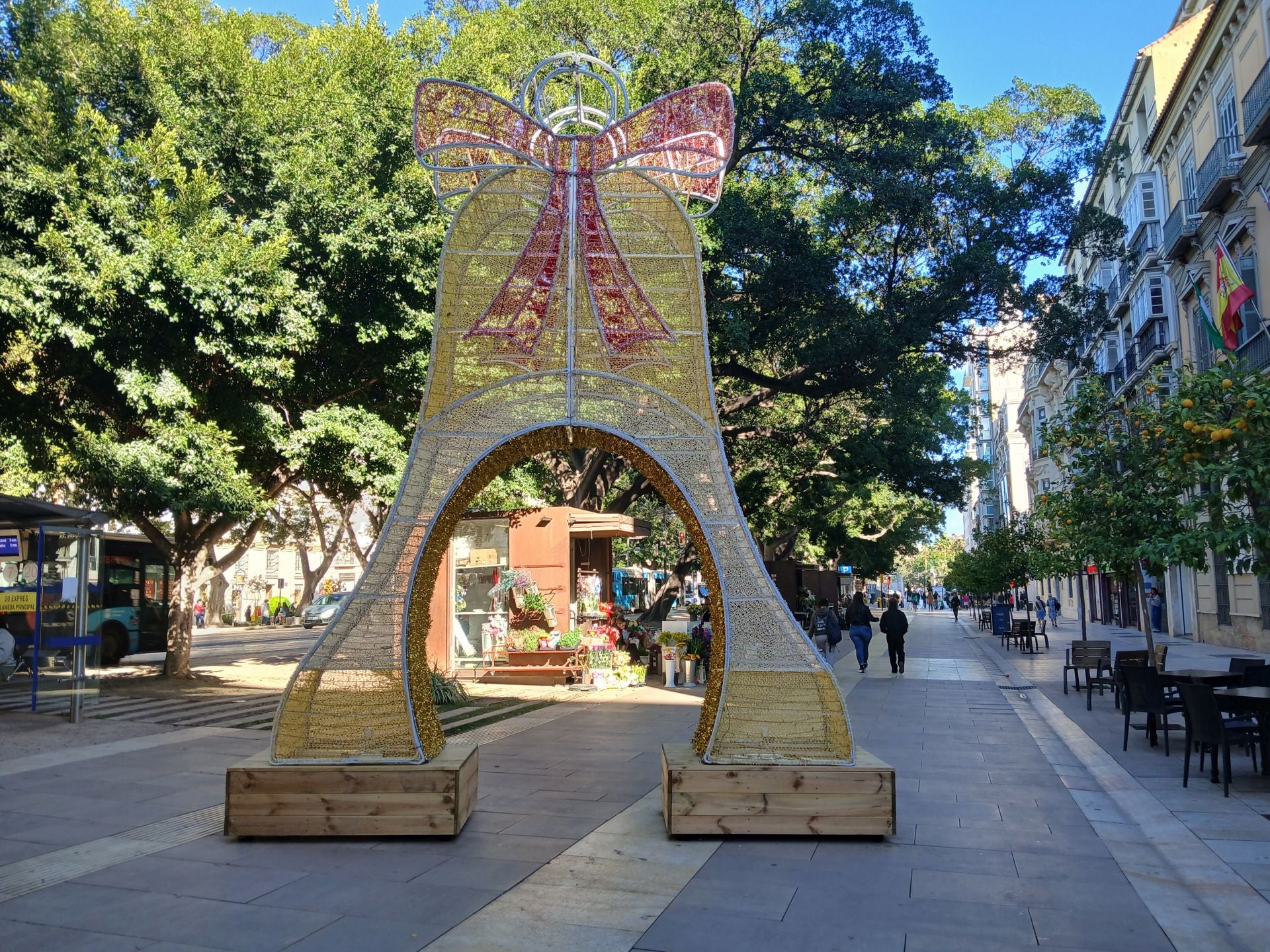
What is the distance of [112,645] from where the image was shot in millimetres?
21703

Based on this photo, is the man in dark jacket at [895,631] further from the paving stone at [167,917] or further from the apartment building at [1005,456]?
the apartment building at [1005,456]

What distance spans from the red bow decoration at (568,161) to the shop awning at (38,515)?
321 inches

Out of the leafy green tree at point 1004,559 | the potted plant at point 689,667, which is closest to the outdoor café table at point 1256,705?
the potted plant at point 689,667

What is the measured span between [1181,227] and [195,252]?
22722 mm

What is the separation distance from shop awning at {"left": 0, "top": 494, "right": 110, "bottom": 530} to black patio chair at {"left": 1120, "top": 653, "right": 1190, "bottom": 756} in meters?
12.8

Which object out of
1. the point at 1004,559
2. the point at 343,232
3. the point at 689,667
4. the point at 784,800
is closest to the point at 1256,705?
the point at 784,800

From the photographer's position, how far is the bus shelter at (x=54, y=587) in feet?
40.4

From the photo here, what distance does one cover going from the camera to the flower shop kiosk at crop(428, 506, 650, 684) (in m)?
16.3

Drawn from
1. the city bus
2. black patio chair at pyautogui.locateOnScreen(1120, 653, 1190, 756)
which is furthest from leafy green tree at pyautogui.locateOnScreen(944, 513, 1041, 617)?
the city bus

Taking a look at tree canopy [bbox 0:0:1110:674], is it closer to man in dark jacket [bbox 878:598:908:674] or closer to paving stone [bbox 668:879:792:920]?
man in dark jacket [bbox 878:598:908:674]

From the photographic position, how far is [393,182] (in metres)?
15.0

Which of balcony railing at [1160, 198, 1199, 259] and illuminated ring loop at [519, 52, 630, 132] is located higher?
balcony railing at [1160, 198, 1199, 259]

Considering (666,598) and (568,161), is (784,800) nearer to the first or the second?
(568,161)

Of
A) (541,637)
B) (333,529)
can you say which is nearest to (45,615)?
(541,637)
